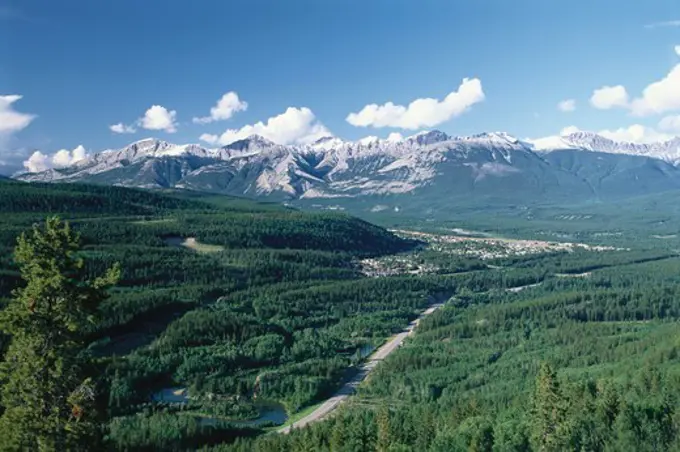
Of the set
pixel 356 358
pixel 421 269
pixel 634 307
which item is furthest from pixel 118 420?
pixel 421 269

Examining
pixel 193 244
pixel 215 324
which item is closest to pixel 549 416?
pixel 215 324

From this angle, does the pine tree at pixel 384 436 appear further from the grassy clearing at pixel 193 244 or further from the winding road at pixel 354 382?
the grassy clearing at pixel 193 244

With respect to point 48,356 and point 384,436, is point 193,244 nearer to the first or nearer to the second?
point 384,436

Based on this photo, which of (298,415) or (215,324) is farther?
(215,324)

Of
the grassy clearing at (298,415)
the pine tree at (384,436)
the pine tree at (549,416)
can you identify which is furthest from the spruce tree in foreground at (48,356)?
the grassy clearing at (298,415)

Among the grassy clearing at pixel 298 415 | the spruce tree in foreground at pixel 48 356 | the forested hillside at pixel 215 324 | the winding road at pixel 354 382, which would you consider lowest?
the grassy clearing at pixel 298 415
